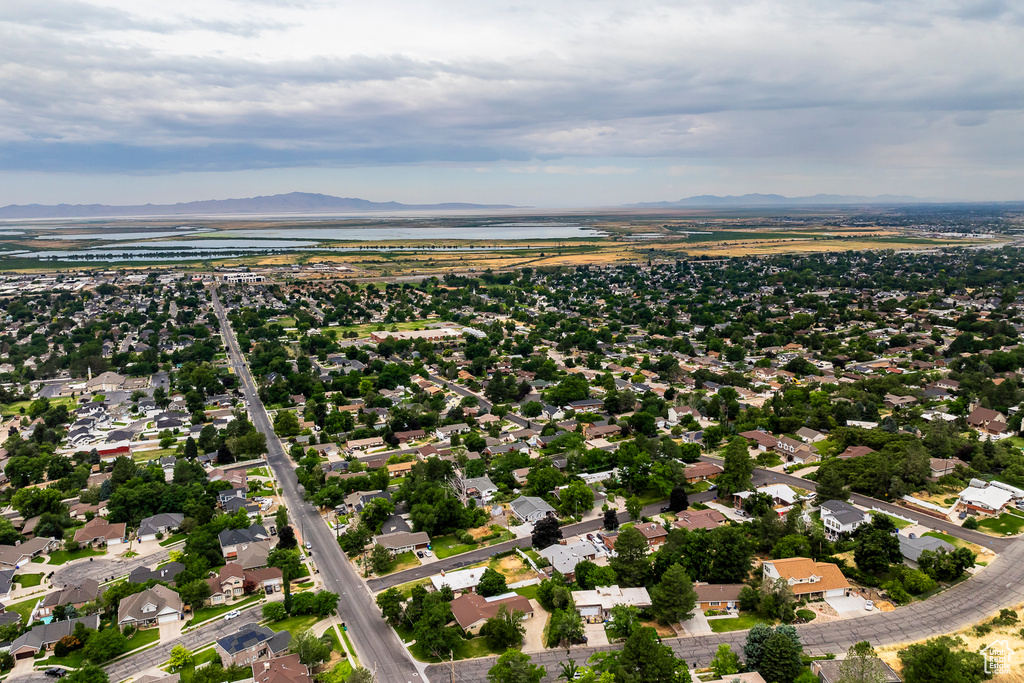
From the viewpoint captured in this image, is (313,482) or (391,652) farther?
(313,482)

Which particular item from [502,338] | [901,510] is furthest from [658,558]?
[502,338]

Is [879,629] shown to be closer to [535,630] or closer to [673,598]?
[673,598]

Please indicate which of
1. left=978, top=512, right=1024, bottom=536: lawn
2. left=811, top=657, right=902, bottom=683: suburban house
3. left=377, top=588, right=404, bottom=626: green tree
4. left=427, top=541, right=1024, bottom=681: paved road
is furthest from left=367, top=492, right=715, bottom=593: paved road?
left=978, top=512, right=1024, bottom=536: lawn

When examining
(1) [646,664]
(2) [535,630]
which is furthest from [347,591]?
(1) [646,664]

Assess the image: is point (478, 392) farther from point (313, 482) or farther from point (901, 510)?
point (901, 510)

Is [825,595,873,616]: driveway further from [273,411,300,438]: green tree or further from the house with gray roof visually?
[273,411,300,438]: green tree

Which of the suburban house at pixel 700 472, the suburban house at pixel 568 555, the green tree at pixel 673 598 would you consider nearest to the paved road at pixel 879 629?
the green tree at pixel 673 598
